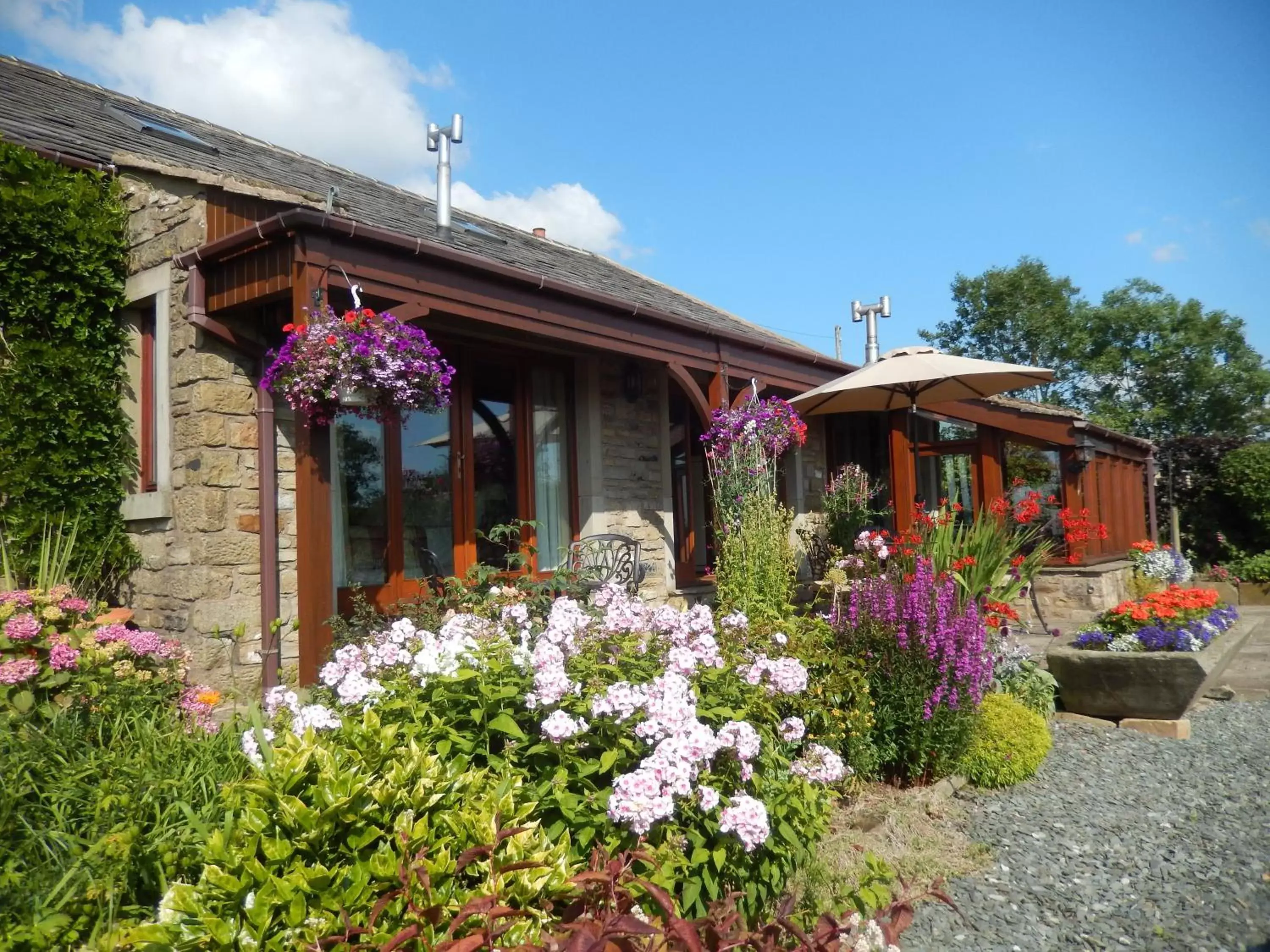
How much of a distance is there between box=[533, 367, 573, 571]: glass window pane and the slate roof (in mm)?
857

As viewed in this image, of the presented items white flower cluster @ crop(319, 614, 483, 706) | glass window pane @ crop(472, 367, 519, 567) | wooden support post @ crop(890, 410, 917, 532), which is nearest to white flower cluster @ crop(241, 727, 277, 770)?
white flower cluster @ crop(319, 614, 483, 706)

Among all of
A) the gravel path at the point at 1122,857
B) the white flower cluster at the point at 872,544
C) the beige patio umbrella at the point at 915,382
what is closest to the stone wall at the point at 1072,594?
the beige patio umbrella at the point at 915,382

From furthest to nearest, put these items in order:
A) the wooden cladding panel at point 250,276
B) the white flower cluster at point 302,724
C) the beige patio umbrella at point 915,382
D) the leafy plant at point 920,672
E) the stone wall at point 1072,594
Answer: the stone wall at point 1072,594 → the beige patio umbrella at point 915,382 → the wooden cladding panel at point 250,276 → the leafy plant at point 920,672 → the white flower cluster at point 302,724

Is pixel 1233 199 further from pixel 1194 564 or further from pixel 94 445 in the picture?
pixel 94 445

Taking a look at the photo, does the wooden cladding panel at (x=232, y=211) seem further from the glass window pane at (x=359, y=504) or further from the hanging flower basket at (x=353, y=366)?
the glass window pane at (x=359, y=504)

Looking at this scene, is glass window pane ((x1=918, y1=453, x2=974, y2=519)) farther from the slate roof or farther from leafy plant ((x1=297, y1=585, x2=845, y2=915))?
leafy plant ((x1=297, y1=585, x2=845, y2=915))

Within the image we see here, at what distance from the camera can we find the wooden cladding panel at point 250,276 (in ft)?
13.5

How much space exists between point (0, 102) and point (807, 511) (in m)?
7.71

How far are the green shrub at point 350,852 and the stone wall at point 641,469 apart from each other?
A: 191 inches

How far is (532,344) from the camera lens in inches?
253

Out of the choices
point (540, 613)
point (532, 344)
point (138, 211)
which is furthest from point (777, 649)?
point (138, 211)

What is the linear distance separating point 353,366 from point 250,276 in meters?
0.85

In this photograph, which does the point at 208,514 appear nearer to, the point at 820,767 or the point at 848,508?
the point at 820,767

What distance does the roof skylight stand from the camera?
6.24 metres
